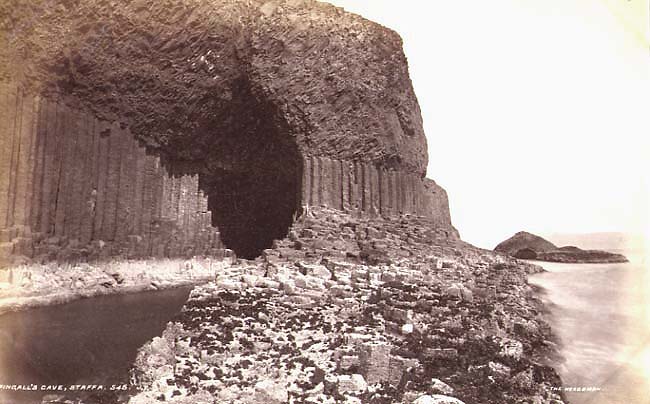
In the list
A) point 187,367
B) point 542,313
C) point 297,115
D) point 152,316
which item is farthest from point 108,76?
point 542,313

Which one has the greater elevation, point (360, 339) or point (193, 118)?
point (193, 118)

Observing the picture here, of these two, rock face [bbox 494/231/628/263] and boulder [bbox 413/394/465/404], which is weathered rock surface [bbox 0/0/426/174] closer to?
rock face [bbox 494/231/628/263]

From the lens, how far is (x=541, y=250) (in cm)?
671

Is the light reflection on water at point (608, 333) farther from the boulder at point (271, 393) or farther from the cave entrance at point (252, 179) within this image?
the cave entrance at point (252, 179)

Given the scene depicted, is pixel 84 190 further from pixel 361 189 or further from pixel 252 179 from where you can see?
pixel 361 189

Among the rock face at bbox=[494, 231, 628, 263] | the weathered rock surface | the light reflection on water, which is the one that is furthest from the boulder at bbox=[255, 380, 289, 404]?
the weathered rock surface

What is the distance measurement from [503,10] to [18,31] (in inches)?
308

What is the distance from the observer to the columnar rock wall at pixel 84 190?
942 centimetres

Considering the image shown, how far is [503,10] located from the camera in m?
5.58

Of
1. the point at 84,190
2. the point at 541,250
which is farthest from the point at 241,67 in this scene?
the point at 541,250

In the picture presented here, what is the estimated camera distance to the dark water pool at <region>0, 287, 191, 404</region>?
5617 mm

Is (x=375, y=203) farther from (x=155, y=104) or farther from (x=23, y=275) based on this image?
(x=23, y=275)

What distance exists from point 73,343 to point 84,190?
4.66 meters

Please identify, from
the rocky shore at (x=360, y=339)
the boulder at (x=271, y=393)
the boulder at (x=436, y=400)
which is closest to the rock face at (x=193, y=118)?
the rocky shore at (x=360, y=339)
